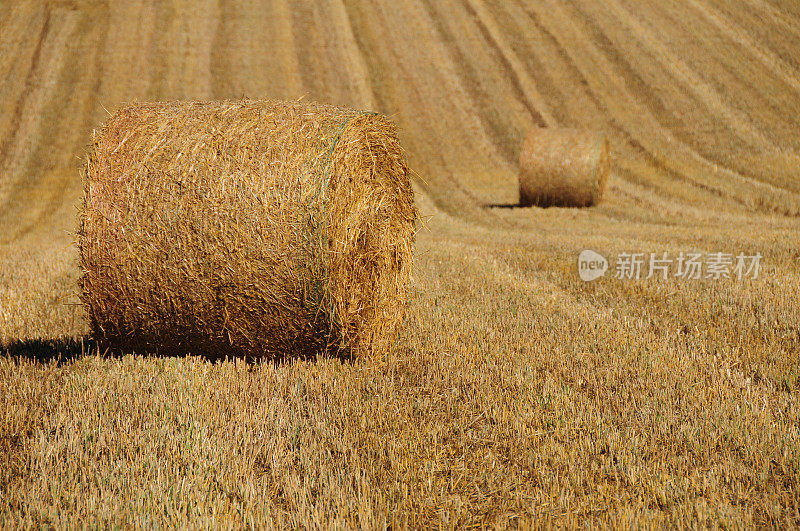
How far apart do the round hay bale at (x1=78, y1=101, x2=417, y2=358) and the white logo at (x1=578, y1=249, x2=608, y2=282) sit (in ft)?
13.8

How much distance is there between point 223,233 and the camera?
4738mm

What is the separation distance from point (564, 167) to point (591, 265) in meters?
7.79

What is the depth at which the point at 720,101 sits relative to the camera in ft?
80.3

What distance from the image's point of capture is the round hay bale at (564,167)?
16281 mm

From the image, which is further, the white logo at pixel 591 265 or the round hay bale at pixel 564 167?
the round hay bale at pixel 564 167

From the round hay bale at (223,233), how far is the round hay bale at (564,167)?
12.0m

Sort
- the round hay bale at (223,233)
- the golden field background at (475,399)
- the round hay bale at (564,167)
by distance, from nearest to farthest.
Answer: the golden field background at (475,399)
the round hay bale at (223,233)
the round hay bale at (564,167)

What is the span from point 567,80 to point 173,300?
79.7 feet

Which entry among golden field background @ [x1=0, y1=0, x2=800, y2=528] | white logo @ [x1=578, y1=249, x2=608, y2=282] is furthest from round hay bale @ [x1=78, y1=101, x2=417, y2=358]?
white logo @ [x1=578, y1=249, x2=608, y2=282]

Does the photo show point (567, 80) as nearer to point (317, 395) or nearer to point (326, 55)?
point (326, 55)

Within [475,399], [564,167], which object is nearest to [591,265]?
[475,399]

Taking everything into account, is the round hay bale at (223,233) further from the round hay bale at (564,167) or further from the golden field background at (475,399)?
the round hay bale at (564,167)

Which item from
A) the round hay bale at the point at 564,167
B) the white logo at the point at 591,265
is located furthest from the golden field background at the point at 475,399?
the round hay bale at the point at 564,167

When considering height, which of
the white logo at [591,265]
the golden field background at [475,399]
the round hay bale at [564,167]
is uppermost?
the golden field background at [475,399]
